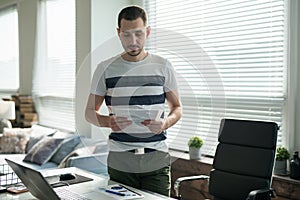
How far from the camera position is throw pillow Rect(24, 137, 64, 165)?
4.34m

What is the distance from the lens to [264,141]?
2.24 m

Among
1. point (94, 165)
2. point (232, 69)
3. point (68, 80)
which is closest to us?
point (232, 69)

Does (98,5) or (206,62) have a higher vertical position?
(98,5)

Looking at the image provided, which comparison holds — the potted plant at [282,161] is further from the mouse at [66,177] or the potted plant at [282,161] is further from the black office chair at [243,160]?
the mouse at [66,177]

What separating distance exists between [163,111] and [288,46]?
1.31 meters

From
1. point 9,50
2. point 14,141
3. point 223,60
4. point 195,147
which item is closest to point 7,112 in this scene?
point 14,141

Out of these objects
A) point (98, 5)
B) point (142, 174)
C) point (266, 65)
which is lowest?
point (142, 174)

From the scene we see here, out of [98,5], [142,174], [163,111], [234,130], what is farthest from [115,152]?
[98,5]

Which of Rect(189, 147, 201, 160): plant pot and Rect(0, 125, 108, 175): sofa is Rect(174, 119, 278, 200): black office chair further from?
Rect(0, 125, 108, 175): sofa

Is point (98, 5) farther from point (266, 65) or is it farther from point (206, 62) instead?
point (266, 65)

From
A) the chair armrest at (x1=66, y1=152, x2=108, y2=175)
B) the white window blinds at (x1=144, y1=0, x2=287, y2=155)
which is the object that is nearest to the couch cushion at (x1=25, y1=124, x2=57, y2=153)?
the chair armrest at (x1=66, y1=152, x2=108, y2=175)

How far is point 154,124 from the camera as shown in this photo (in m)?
1.81

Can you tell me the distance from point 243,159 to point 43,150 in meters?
2.71

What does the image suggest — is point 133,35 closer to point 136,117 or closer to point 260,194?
point 136,117
